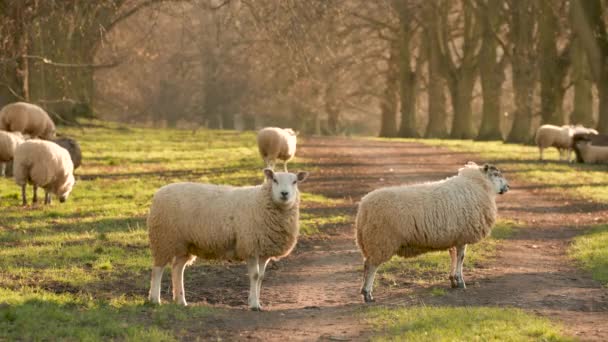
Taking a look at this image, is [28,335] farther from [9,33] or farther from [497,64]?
[497,64]

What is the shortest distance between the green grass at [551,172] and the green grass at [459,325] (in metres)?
12.6

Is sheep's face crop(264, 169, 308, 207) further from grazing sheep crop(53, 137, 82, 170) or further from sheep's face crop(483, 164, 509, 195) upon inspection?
grazing sheep crop(53, 137, 82, 170)

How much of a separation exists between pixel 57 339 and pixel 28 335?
0.27 meters

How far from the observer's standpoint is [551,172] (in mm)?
26609

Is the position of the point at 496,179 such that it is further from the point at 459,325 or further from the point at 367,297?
the point at 459,325

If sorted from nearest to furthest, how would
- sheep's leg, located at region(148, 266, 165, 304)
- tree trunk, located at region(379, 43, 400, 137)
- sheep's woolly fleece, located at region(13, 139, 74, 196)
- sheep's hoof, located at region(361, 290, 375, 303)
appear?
sheep's leg, located at region(148, 266, 165, 304) < sheep's hoof, located at region(361, 290, 375, 303) < sheep's woolly fleece, located at region(13, 139, 74, 196) < tree trunk, located at region(379, 43, 400, 137)

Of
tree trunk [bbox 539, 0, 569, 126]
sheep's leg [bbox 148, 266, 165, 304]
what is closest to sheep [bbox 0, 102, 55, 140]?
sheep's leg [bbox 148, 266, 165, 304]

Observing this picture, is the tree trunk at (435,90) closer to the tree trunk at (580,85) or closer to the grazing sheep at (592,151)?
the tree trunk at (580,85)

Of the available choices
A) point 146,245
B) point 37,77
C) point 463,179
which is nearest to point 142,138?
point 37,77

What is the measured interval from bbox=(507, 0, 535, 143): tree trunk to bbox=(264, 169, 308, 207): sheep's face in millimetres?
31833

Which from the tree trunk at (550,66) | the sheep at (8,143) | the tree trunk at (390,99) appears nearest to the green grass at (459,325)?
the sheep at (8,143)

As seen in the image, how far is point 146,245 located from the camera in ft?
45.0

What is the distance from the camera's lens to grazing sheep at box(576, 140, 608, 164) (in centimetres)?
3020

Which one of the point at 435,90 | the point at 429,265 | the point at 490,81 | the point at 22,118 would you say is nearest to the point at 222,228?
the point at 429,265
